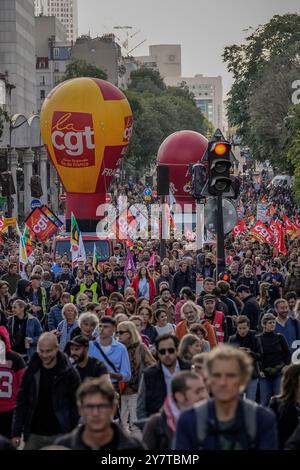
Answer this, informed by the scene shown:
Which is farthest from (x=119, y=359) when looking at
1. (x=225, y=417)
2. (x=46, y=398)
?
(x=225, y=417)

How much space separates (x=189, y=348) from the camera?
39.3 feet

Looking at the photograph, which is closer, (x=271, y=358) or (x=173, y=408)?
(x=173, y=408)

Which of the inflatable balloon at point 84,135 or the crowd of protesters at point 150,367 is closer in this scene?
the crowd of protesters at point 150,367

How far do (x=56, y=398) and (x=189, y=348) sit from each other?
4.85ft

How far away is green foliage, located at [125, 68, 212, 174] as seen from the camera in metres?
125

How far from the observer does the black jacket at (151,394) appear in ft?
37.4

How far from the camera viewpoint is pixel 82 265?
29.7 meters

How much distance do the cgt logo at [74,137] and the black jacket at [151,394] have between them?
39.1 m

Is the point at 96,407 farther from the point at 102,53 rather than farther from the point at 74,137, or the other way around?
the point at 102,53

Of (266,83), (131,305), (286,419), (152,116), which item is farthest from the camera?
(152,116)

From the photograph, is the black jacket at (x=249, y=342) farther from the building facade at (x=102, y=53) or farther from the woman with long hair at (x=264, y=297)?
the building facade at (x=102, y=53)

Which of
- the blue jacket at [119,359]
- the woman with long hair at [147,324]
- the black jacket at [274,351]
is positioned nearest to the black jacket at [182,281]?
the woman with long hair at [147,324]

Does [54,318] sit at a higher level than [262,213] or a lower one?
lower
